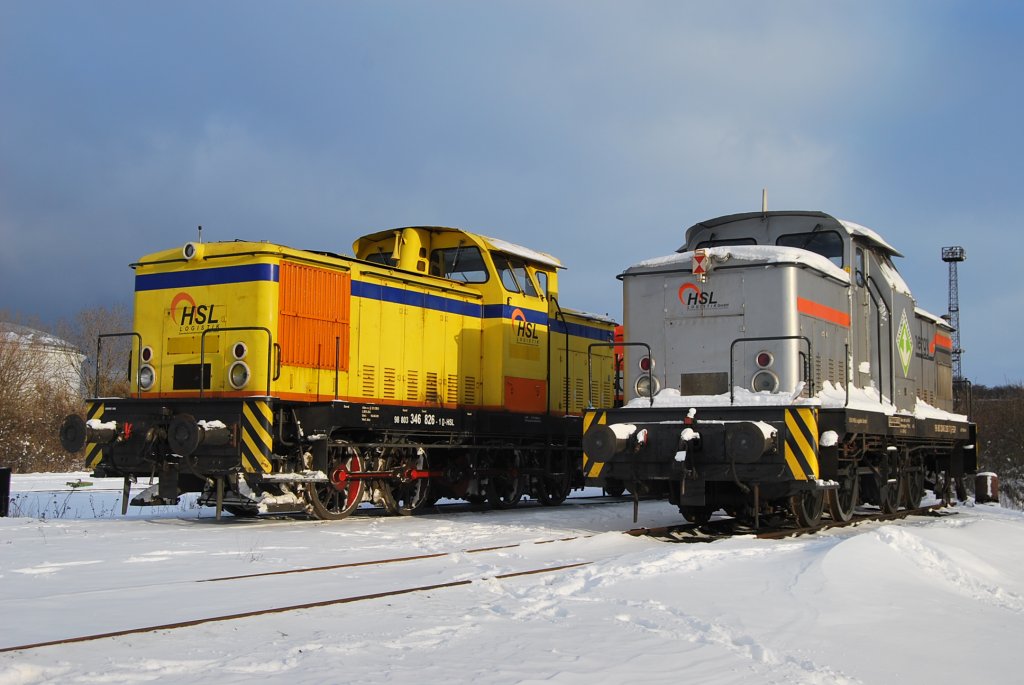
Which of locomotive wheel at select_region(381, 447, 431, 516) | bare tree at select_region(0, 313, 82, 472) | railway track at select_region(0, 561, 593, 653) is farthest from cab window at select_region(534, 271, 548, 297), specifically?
bare tree at select_region(0, 313, 82, 472)

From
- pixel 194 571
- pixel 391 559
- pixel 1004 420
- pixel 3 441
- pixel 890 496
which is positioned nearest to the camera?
pixel 194 571

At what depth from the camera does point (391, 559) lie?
28.9 feet

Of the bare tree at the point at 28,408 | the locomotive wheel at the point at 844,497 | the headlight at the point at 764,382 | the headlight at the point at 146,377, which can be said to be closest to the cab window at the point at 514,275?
the headlight at the point at 146,377

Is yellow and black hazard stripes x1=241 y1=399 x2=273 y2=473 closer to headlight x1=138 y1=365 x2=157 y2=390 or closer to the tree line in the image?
headlight x1=138 y1=365 x2=157 y2=390

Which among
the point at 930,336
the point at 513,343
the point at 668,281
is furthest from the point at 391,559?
the point at 930,336

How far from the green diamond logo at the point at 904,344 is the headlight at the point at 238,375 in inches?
326

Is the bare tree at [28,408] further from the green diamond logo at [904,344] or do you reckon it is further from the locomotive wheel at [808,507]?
the locomotive wheel at [808,507]

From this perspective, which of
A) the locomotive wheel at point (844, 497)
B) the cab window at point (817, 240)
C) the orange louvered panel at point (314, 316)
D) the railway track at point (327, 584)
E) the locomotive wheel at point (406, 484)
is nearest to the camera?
the railway track at point (327, 584)

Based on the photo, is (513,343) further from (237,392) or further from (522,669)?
(522,669)

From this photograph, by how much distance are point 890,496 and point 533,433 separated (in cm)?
509

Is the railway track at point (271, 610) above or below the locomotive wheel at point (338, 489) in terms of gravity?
below

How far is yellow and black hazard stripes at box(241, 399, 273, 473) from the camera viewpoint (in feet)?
37.5

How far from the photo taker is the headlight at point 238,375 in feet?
38.7

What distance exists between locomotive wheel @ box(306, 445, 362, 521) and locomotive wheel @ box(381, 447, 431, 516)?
53 centimetres
